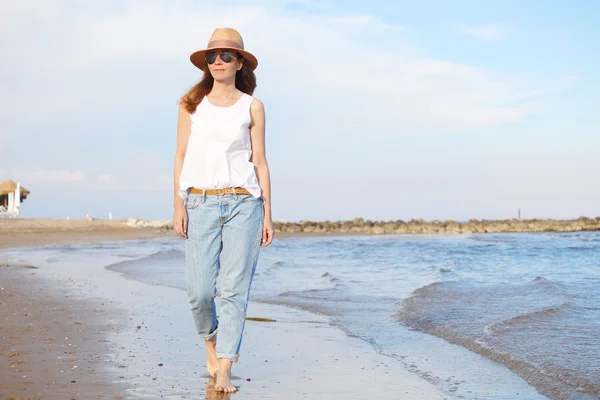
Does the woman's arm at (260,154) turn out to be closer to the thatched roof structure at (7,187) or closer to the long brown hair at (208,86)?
the long brown hair at (208,86)

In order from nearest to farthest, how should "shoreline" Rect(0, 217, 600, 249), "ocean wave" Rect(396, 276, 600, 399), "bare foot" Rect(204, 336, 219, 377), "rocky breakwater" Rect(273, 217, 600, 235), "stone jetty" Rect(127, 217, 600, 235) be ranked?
"bare foot" Rect(204, 336, 219, 377), "ocean wave" Rect(396, 276, 600, 399), "shoreline" Rect(0, 217, 600, 249), "stone jetty" Rect(127, 217, 600, 235), "rocky breakwater" Rect(273, 217, 600, 235)

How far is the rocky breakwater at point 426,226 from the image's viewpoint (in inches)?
1826

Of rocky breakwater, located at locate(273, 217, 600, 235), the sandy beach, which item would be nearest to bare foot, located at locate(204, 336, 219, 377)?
the sandy beach

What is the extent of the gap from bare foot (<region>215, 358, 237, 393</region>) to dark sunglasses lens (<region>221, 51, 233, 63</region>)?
1.71 metres

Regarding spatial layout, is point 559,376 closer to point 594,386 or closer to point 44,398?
point 594,386

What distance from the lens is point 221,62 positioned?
387 cm

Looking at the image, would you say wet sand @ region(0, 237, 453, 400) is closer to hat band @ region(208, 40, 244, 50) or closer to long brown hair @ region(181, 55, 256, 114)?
long brown hair @ region(181, 55, 256, 114)

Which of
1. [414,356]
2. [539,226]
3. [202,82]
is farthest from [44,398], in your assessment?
[539,226]

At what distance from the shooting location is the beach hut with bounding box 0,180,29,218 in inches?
1505

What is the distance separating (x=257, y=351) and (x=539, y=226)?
1964 inches

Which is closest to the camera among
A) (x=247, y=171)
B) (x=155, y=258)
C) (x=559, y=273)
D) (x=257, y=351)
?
(x=247, y=171)

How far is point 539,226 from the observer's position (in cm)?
5153

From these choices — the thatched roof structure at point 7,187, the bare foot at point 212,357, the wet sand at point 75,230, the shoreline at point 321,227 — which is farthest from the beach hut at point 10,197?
the bare foot at point 212,357

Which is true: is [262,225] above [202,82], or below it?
below
